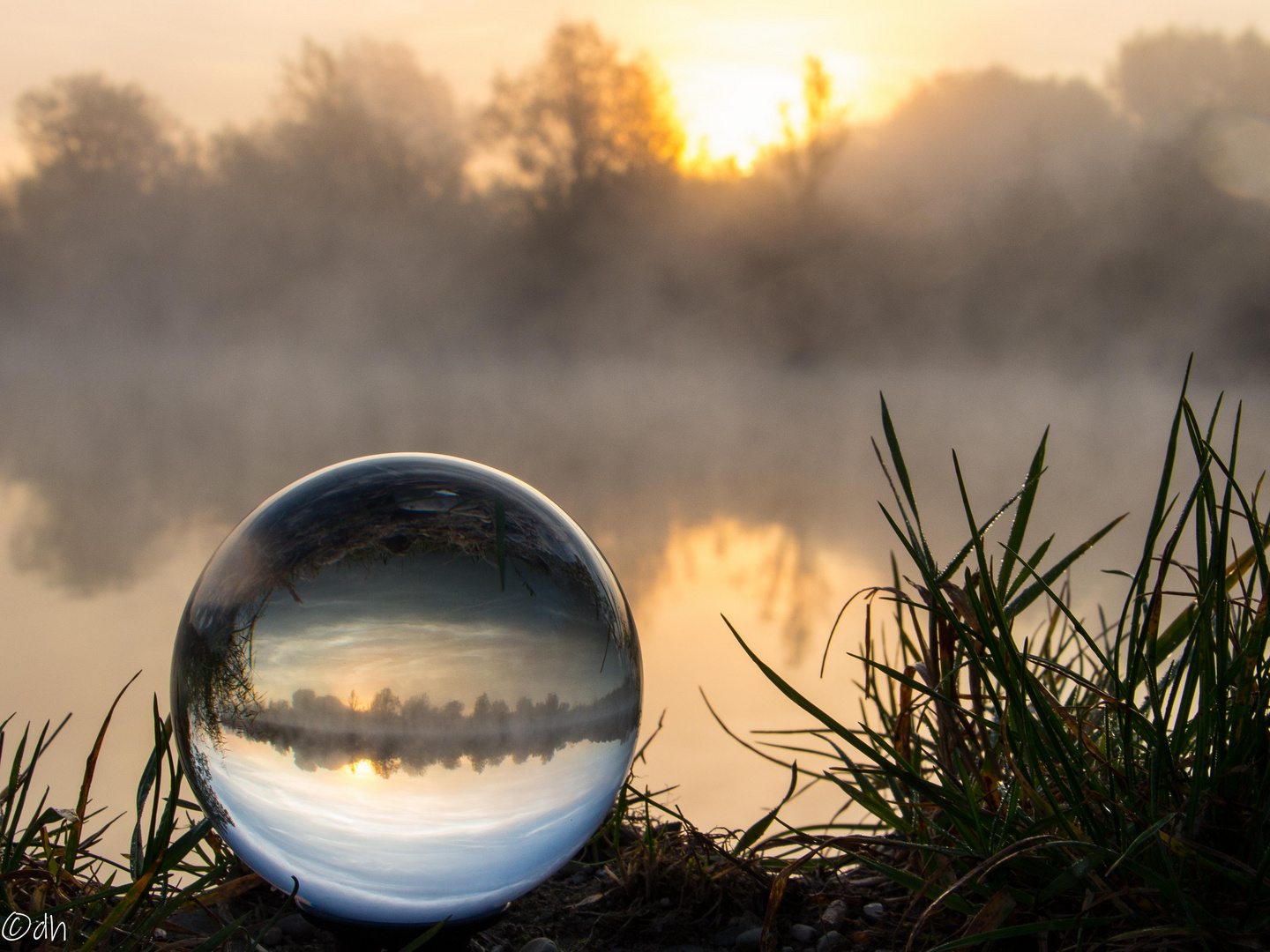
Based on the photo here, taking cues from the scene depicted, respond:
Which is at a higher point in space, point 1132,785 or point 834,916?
point 1132,785

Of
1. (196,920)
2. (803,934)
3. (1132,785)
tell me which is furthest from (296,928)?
(1132,785)

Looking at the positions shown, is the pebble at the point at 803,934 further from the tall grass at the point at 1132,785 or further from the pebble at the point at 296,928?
the pebble at the point at 296,928

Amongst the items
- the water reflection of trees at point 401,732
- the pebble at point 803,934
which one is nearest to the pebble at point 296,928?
the water reflection of trees at point 401,732

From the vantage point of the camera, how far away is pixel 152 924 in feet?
2.57

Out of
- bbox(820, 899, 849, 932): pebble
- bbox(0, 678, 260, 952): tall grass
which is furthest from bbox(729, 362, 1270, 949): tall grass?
bbox(0, 678, 260, 952): tall grass

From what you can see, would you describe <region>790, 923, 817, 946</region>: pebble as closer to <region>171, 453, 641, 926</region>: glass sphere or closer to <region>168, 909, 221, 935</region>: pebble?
<region>171, 453, 641, 926</region>: glass sphere

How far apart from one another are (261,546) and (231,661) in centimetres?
10

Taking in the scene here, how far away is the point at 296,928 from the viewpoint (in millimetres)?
1009

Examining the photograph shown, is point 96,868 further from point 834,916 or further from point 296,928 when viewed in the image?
point 834,916

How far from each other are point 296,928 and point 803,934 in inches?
20.0

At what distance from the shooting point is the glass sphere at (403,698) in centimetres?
77

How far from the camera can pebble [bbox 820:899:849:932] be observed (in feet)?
3.17

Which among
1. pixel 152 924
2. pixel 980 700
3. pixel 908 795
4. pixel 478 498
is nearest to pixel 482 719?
pixel 478 498

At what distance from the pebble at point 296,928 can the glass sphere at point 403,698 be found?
0.16 meters
